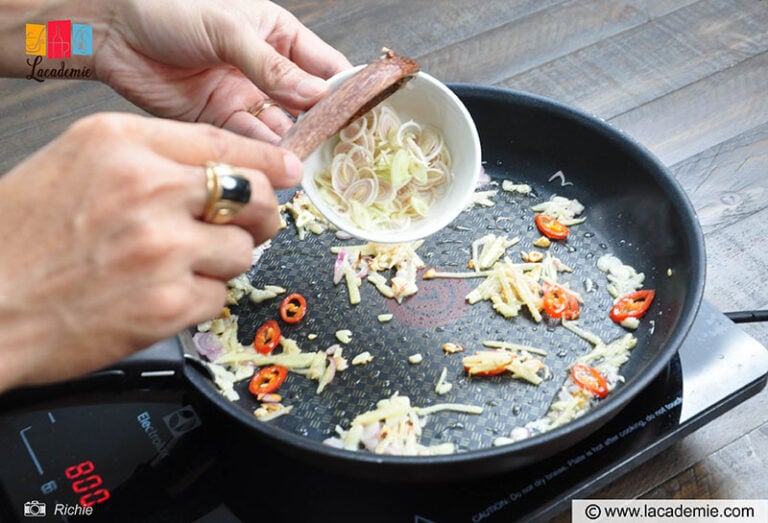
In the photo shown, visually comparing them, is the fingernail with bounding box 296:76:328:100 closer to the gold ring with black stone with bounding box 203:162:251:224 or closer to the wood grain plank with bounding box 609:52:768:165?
the gold ring with black stone with bounding box 203:162:251:224

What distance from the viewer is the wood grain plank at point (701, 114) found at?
1.63 meters

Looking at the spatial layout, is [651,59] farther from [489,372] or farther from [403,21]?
[489,372]

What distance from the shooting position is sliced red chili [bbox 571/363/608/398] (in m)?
1.16

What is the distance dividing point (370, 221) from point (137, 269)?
0.52 metres

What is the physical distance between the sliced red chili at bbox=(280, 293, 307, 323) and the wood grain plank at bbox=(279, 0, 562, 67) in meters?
0.74

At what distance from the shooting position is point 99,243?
0.80m

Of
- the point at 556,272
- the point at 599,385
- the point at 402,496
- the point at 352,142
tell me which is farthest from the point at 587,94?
the point at 402,496

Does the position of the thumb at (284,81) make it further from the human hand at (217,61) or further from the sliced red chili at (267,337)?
the sliced red chili at (267,337)

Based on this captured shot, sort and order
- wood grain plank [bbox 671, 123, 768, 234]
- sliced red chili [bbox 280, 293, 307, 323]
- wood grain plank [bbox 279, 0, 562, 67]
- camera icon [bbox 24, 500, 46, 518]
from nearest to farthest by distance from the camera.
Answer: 1. camera icon [bbox 24, 500, 46, 518]
2. sliced red chili [bbox 280, 293, 307, 323]
3. wood grain plank [bbox 671, 123, 768, 234]
4. wood grain plank [bbox 279, 0, 562, 67]

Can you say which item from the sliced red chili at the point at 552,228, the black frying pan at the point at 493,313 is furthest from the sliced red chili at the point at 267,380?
the sliced red chili at the point at 552,228

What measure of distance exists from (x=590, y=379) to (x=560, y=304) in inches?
6.0

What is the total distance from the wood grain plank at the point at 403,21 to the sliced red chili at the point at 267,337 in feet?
2.63

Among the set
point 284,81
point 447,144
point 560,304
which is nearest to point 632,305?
point 560,304
